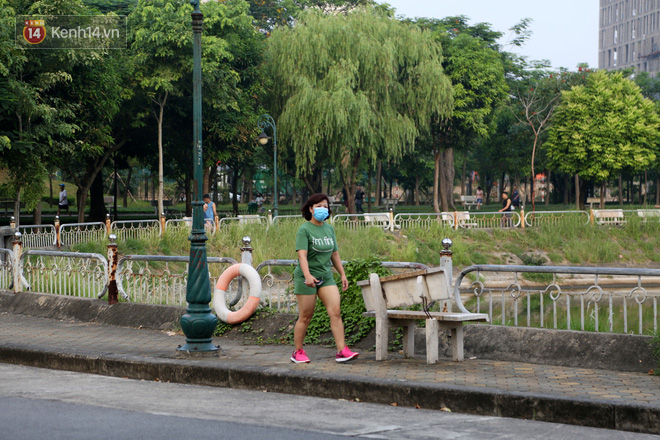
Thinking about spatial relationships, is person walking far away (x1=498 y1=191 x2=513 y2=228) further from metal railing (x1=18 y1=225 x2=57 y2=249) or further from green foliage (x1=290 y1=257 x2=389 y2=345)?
green foliage (x1=290 y1=257 x2=389 y2=345)

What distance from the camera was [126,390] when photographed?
8344 millimetres

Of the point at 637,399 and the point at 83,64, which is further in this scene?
the point at 83,64

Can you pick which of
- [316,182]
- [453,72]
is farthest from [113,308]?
[453,72]

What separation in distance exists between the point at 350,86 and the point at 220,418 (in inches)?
1263

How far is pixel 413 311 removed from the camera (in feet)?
29.5

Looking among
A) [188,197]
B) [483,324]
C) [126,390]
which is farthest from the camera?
[188,197]

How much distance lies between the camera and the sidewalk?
684cm

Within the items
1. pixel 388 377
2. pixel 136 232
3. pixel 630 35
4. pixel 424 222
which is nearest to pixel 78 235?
pixel 136 232

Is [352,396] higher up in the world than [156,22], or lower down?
lower down

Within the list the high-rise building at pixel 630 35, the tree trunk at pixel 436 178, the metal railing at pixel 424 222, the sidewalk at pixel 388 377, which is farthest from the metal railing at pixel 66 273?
the high-rise building at pixel 630 35

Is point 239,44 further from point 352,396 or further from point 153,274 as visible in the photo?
point 352,396

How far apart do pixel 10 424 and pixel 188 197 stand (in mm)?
36396

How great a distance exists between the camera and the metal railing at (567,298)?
8859mm
